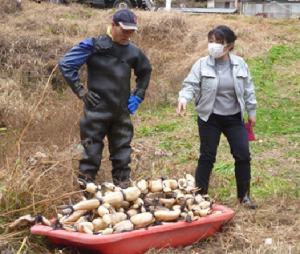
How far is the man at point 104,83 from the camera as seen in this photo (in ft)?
12.4

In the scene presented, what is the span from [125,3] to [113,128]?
1317cm

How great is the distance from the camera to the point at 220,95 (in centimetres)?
404

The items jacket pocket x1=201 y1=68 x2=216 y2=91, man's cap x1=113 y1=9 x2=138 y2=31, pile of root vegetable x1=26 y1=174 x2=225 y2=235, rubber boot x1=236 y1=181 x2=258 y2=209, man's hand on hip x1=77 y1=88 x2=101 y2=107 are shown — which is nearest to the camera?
pile of root vegetable x1=26 y1=174 x2=225 y2=235

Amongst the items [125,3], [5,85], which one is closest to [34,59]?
[5,85]

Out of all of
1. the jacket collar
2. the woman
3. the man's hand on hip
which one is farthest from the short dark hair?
the man's hand on hip

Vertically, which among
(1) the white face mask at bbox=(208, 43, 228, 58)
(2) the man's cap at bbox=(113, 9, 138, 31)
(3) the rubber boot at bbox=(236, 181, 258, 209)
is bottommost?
(3) the rubber boot at bbox=(236, 181, 258, 209)

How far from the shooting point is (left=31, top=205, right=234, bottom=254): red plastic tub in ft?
9.12

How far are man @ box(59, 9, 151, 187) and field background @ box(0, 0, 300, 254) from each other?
0.24 metres

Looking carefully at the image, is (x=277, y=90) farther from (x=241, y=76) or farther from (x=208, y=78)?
(x=208, y=78)

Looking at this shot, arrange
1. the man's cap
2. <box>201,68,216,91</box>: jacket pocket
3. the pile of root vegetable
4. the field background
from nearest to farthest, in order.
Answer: the pile of root vegetable → the field background → the man's cap → <box>201,68,216,91</box>: jacket pocket

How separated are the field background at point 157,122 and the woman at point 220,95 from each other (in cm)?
59

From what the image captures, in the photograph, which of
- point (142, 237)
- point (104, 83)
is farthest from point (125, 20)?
point (142, 237)

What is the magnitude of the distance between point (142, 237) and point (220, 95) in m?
1.69

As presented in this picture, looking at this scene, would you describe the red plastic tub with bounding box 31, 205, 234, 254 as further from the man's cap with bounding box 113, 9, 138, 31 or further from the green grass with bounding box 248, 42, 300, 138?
the green grass with bounding box 248, 42, 300, 138
